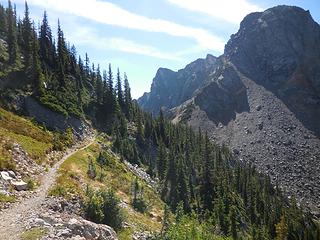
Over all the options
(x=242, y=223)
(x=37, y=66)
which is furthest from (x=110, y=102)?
(x=242, y=223)

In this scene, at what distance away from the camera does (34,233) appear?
2425 cm

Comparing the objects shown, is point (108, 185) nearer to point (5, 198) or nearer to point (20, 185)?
point (20, 185)

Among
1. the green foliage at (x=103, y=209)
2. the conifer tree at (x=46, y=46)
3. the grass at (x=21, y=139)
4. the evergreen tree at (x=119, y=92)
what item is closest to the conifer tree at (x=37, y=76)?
the conifer tree at (x=46, y=46)

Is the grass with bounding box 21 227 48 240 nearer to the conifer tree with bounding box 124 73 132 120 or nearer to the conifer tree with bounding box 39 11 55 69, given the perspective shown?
the conifer tree with bounding box 39 11 55 69

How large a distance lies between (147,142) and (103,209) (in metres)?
90.2

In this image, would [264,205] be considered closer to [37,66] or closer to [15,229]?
[37,66]

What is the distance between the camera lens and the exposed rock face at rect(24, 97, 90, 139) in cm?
8412

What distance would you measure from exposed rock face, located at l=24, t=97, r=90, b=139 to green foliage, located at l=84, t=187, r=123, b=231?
48503 mm

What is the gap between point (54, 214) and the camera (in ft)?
96.4

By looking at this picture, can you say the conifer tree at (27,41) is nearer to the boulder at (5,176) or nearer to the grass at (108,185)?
the grass at (108,185)

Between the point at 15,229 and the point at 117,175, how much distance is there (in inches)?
1522

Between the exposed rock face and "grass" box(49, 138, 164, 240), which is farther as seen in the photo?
the exposed rock face

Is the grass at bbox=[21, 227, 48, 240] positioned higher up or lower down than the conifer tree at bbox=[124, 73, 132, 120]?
lower down

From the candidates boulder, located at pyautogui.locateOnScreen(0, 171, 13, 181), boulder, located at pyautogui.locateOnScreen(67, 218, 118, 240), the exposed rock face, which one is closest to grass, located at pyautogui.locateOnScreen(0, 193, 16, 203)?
boulder, located at pyautogui.locateOnScreen(0, 171, 13, 181)
